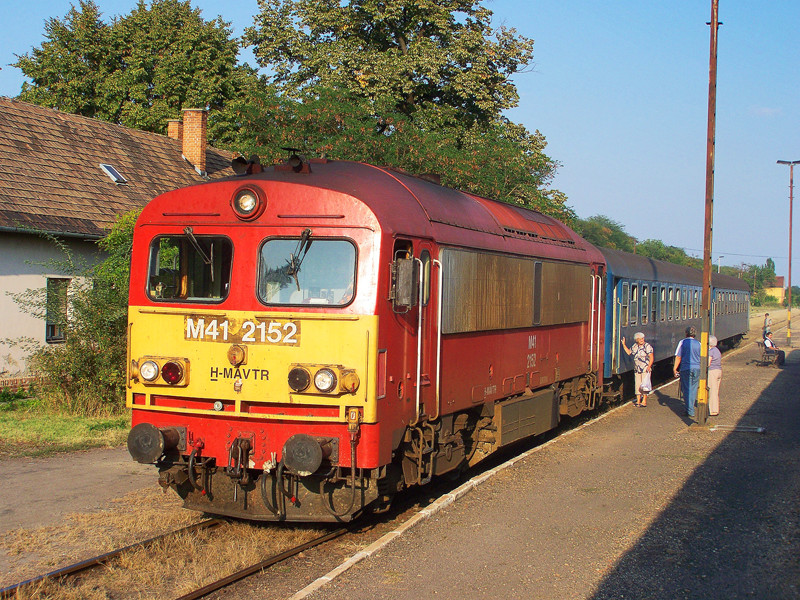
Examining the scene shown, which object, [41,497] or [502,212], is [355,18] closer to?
[502,212]

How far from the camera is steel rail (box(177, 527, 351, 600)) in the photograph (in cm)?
596

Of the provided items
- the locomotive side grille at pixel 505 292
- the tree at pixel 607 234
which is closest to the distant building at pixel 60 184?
the locomotive side grille at pixel 505 292

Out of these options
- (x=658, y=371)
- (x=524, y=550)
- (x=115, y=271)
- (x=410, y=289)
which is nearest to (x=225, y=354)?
(x=410, y=289)

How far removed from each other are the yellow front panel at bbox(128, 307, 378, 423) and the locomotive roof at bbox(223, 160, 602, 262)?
41.3 inches

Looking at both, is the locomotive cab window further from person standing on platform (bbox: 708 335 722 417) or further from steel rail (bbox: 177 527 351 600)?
person standing on platform (bbox: 708 335 722 417)

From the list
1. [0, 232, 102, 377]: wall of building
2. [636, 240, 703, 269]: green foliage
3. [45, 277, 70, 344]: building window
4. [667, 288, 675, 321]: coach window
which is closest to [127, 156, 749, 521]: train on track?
[45, 277, 70, 344]: building window

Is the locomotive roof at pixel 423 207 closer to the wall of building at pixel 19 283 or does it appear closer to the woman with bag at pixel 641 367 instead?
the woman with bag at pixel 641 367

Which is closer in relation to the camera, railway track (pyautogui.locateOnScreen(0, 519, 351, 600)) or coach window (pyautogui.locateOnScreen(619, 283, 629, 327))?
railway track (pyautogui.locateOnScreen(0, 519, 351, 600))

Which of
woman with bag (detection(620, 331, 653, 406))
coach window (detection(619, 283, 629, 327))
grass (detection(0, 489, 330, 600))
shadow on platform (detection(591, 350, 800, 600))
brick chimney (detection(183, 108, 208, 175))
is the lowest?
grass (detection(0, 489, 330, 600))

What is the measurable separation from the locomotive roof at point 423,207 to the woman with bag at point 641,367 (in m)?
6.69

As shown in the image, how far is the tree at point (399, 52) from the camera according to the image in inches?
1133

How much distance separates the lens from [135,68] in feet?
103

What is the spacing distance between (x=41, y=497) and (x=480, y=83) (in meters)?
24.0

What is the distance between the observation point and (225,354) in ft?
22.9
